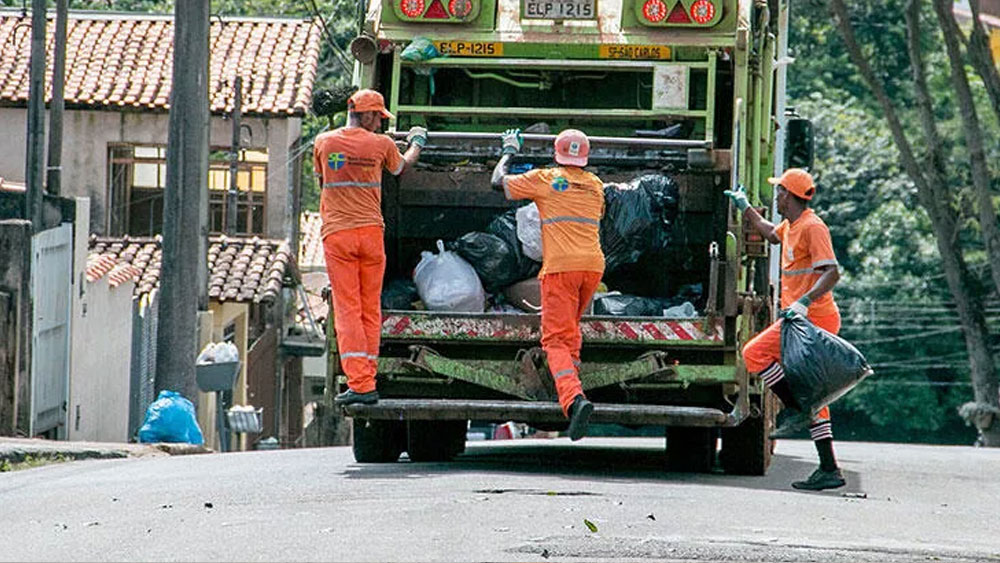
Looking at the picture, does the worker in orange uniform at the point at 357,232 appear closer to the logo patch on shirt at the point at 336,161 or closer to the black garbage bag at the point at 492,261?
the logo patch on shirt at the point at 336,161

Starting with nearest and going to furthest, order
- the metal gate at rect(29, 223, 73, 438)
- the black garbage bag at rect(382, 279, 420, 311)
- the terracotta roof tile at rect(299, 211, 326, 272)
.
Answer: the black garbage bag at rect(382, 279, 420, 311) < the metal gate at rect(29, 223, 73, 438) < the terracotta roof tile at rect(299, 211, 326, 272)

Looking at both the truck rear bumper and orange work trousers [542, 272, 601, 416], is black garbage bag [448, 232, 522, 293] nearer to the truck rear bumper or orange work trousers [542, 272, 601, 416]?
orange work trousers [542, 272, 601, 416]

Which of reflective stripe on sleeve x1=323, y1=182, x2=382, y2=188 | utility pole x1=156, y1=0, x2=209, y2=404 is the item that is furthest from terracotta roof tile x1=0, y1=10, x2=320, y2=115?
reflective stripe on sleeve x1=323, y1=182, x2=382, y2=188

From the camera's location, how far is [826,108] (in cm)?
4631

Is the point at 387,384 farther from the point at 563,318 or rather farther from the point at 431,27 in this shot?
the point at 431,27

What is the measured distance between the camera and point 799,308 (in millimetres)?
11266

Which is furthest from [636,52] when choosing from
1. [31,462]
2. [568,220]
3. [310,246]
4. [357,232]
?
[310,246]

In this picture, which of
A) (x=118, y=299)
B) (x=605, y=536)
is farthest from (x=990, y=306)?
(x=605, y=536)

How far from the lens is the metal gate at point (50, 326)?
18531 millimetres

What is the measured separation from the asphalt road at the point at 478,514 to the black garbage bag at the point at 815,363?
0.52 meters

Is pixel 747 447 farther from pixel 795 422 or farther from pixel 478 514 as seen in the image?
pixel 478 514

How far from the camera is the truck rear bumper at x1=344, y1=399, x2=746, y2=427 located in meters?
11.3

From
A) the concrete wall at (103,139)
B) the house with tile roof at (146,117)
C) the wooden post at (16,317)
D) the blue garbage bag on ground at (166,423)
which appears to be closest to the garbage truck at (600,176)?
the blue garbage bag on ground at (166,423)

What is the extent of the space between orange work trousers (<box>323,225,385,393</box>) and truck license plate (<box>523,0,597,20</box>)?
1.72m
